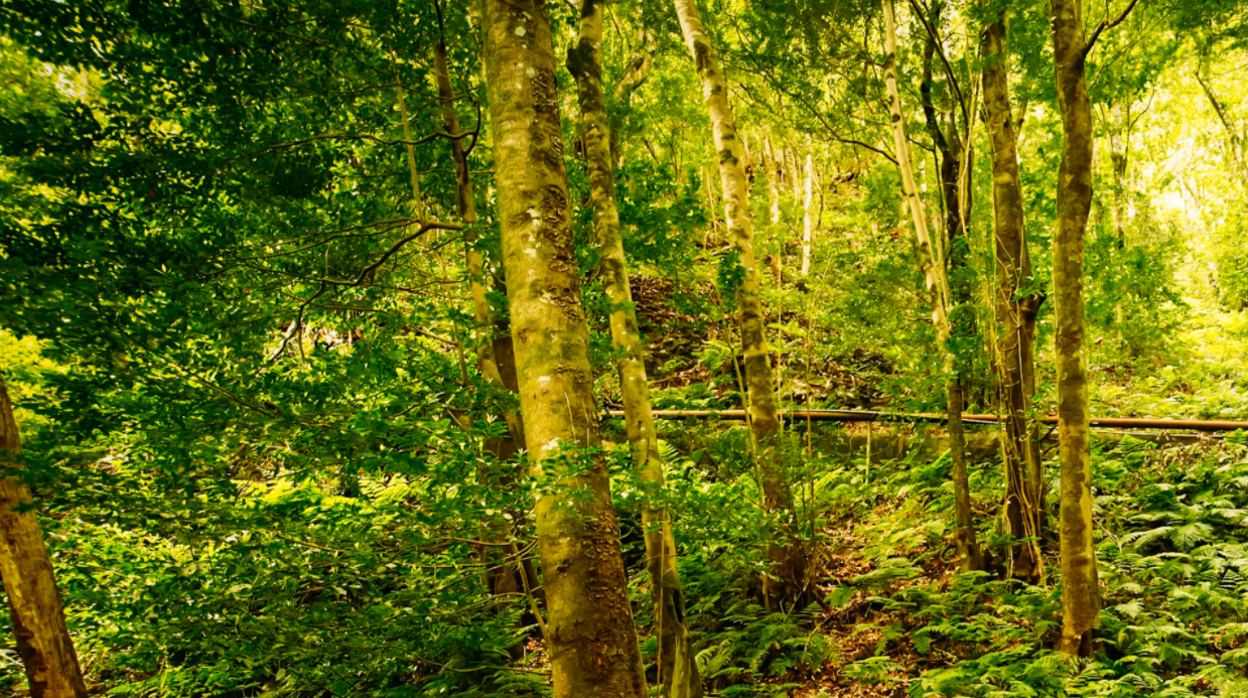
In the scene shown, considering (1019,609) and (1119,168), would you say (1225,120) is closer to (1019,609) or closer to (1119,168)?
(1119,168)

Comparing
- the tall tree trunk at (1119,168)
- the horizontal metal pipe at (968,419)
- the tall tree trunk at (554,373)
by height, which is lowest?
the horizontal metal pipe at (968,419)

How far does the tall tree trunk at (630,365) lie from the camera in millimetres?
4453

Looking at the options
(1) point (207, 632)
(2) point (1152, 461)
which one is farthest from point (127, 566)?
(2) point (1152, 461)

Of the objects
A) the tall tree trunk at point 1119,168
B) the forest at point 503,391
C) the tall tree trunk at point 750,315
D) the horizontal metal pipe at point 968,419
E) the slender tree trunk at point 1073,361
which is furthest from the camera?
the tall tree trunk at point 1119,168

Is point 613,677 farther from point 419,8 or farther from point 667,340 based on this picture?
point 667,340

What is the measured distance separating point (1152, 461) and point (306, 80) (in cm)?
930

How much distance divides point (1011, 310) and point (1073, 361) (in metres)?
1.48

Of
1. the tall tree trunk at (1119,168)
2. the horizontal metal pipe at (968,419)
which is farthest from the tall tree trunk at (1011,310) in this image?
the tall tree trunk at (1119,168)

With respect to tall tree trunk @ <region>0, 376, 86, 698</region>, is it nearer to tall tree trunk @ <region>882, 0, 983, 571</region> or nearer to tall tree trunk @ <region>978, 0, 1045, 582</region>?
tall tree trunk @ <region>882, 0, 983, 571</region>

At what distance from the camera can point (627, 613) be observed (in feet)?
8.95

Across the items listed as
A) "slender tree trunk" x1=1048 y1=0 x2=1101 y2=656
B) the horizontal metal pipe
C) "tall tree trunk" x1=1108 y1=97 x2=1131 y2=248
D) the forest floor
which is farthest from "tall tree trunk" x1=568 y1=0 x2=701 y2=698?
"tall tree trunk" x1=1108 y1=97 x2=1131 y2=248

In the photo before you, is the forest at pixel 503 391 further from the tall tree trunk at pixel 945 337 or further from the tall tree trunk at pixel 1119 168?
the tall tree trunk at pixel 1119 168

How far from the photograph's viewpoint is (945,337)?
6656mm

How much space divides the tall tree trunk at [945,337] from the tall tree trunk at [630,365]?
11.2 ft
